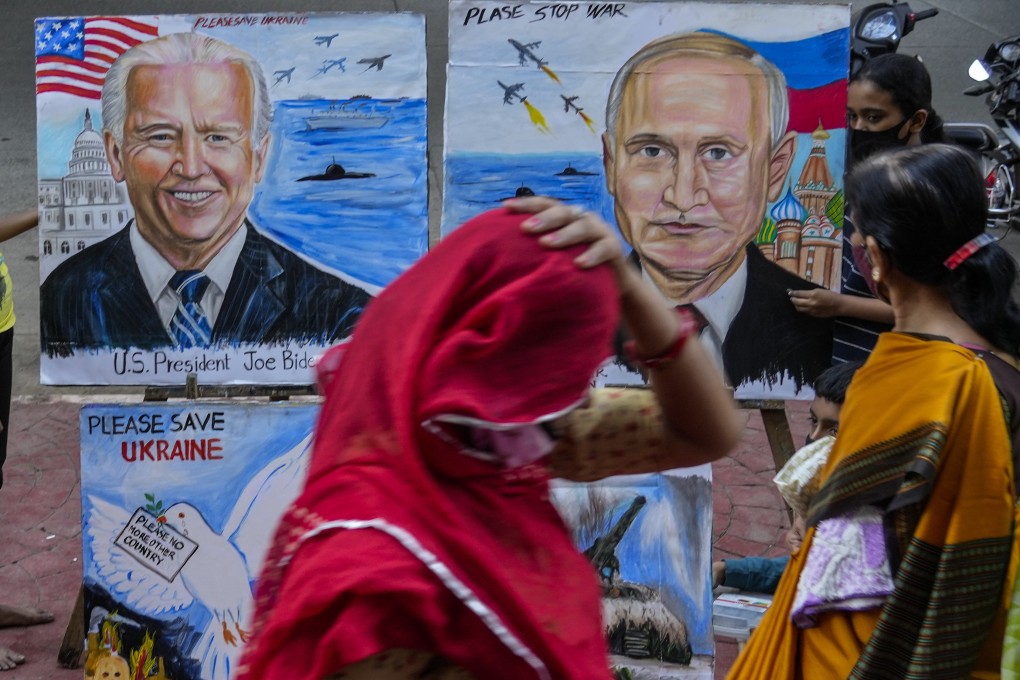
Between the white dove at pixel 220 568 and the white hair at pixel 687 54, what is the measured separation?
1.28 m

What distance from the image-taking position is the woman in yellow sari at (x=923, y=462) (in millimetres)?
1977

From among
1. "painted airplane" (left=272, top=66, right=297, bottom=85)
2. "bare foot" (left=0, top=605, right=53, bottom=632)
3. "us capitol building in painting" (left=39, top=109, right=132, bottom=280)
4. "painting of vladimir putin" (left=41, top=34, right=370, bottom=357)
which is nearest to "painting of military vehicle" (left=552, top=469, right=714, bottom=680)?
"painting of vladimir putin" (left=41, top=34, right=370, bottom=357)

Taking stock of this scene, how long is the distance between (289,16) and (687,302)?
1417 mm

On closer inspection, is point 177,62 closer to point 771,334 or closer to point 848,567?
point 771,334

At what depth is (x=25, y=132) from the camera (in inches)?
327

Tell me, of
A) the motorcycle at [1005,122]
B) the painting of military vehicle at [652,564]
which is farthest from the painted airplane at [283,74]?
the motorcycle at [1005,122]

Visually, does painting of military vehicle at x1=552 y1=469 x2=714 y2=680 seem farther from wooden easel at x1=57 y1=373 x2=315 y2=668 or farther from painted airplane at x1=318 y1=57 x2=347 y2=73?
painted airplane at x1=318 y1=57 x2=347 y2=73

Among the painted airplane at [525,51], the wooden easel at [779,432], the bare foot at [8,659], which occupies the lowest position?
the bare foot at [8,659]

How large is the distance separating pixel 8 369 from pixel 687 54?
2374 mm

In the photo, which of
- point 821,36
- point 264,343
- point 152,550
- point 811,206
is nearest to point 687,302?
point 811,206

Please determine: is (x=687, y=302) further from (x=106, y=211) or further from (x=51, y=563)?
(x=51, y=563)

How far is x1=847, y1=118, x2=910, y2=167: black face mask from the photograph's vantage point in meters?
3.58

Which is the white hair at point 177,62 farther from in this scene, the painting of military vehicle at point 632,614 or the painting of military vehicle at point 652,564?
the painting of military vehicle at point 632,614

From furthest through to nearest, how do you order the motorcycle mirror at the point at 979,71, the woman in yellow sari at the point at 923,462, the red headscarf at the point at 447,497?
the motorcycle mirror at the point at 979,71 < the woman in yellow sari at the point at 923,462 < the red headscarf at the point at 447,497
